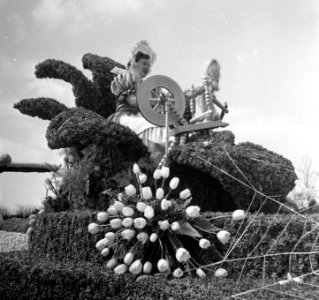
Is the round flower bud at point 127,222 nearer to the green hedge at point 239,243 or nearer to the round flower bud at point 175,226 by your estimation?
the round flower bud at point 175,226

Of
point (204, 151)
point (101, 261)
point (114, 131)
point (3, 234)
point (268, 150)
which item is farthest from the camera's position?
point (3, 234)

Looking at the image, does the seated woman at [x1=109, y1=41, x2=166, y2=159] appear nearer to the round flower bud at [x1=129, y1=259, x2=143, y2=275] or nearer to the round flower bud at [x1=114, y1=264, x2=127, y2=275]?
the round flower bud at [x1=114, y1=264, x2=127, y2=275]

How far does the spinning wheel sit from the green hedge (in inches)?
98.2

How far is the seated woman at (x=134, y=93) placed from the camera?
8.31 meters

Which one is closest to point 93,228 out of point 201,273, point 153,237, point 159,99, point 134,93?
Answer: point 153,237

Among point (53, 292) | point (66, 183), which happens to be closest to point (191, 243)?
point (53, 292)

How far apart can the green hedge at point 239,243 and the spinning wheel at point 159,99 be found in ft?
8.19

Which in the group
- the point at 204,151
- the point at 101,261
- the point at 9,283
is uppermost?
the point at 204,151

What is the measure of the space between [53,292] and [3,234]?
7.04m

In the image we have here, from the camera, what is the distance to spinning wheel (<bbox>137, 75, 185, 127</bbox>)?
24.0 ft

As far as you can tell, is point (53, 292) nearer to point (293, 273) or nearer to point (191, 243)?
point (191, 243)

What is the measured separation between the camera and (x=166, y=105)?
7.38 meters

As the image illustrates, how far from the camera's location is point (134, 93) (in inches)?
370

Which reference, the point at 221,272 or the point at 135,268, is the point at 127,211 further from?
the point at 221,272
